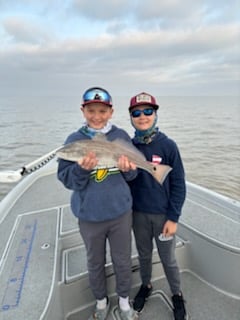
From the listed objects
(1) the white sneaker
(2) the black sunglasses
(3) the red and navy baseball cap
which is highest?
(3) the red and navy baseball cap

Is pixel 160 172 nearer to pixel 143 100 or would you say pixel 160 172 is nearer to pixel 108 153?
pixel 108 153

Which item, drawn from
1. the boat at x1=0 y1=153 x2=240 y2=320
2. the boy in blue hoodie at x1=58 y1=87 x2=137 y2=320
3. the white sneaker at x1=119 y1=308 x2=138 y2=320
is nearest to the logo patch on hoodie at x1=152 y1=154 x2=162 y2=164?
the boy in blue hoodie at x1=58 y1=87 x2=137 y2=320

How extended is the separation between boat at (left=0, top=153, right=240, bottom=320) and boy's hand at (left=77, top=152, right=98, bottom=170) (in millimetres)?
883

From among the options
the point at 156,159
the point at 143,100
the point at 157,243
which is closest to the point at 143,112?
the point at 143,100

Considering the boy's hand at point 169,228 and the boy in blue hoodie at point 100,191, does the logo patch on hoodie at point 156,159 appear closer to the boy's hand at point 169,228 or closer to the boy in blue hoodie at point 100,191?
the boy in blue hoodie at point 100,191

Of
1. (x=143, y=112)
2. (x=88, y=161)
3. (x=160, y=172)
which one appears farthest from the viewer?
(x=143, y=112)

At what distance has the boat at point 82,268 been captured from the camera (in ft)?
6.08

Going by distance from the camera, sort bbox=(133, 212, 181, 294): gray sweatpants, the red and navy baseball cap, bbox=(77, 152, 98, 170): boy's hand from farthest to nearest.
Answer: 1. bbox=(133, 212, 181, 294): gray sweatpants
2. the red and navy baseball cap
3. bbox=(77, 152, 98, 170): boy's hand

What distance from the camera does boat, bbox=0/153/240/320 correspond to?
6.08ft

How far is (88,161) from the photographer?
155cm

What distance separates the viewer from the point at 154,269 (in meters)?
2.51

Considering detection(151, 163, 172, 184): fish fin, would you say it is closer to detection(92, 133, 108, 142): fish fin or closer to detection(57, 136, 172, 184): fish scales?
detection(57, 136, 172, 184): fish scales

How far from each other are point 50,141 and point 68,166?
39.1 ft

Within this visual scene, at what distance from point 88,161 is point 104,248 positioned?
26.4 inches
